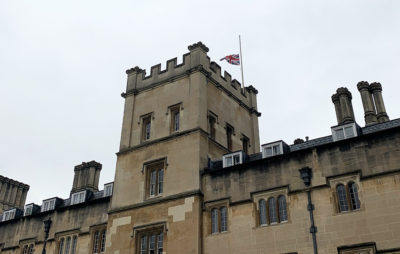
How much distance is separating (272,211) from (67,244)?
13770 mm

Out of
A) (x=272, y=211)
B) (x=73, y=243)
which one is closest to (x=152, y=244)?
(x=272, y=211)

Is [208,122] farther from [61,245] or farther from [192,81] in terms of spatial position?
[61,245]

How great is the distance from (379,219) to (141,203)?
11.9m

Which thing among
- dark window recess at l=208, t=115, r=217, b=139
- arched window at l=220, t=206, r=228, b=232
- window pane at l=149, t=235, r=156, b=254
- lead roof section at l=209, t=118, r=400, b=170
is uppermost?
dark window recess at l=208, t=115, r=217, b=139

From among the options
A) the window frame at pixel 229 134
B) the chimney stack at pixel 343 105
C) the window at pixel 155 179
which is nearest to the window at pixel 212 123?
the window frame at pixel 229 134

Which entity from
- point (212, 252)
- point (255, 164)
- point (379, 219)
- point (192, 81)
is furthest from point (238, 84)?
point (379, 219)

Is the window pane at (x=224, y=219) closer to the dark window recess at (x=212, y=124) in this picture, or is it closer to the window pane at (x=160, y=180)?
the window pane at (x=160, y=180)

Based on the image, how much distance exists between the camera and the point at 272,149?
907 inches

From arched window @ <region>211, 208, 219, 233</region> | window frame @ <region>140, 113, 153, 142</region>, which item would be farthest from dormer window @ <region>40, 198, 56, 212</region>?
arched window @ <region>211, 208, 219, 233</region>

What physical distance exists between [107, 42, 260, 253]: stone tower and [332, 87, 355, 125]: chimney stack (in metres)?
6.26

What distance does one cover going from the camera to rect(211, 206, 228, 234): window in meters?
22.2

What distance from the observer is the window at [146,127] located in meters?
27.7

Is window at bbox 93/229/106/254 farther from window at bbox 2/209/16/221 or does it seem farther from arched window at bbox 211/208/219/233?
window at bbox 2/209/16/221

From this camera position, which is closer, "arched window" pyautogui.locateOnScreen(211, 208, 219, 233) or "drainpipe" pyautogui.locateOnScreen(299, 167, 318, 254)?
"drainpipe" pyautogui.locateOnScreen(299, 167, 318, 254)
